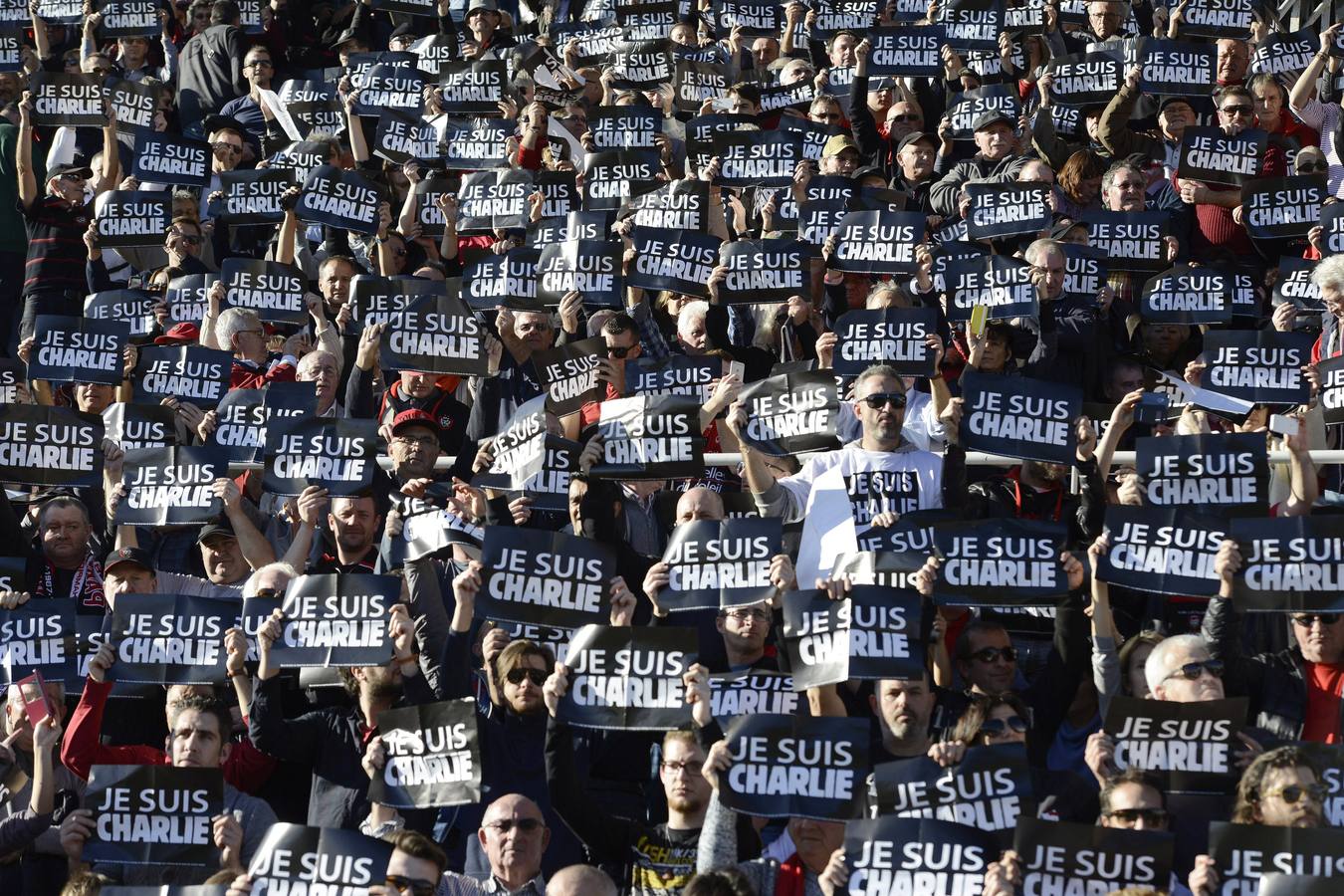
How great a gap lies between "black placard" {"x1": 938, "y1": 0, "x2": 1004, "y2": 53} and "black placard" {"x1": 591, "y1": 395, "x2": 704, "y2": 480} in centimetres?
601

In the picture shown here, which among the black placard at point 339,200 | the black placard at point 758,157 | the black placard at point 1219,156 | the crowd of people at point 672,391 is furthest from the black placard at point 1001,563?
the black placard at point 339,200

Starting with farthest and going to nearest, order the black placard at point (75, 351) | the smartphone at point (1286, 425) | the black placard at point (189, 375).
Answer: the black placard at point (75, 351) → the black placard at point (189, 375) → the smartphone at point (1286, 425)

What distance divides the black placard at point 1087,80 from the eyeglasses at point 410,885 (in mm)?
8411

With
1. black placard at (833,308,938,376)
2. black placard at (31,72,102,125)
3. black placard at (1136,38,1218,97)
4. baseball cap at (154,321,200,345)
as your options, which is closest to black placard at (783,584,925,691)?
black placard at (833,308,938,376)

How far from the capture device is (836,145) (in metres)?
14.3

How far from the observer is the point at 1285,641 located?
387 inches

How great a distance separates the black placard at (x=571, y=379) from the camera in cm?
1091

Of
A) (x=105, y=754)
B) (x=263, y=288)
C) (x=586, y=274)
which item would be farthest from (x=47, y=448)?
(x=586, y=274)

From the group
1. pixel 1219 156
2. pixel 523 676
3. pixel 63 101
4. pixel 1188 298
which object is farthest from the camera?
pixel 63 101

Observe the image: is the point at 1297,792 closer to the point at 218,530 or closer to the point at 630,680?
the point at 630,680

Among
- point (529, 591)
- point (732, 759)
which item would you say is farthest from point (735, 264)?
point (732, 759)

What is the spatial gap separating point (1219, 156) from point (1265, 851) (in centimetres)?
685

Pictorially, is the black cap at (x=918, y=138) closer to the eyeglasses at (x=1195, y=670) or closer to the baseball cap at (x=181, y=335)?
the baseball cap at (x=181, y=335)

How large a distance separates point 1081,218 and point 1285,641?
3822 millimetres
